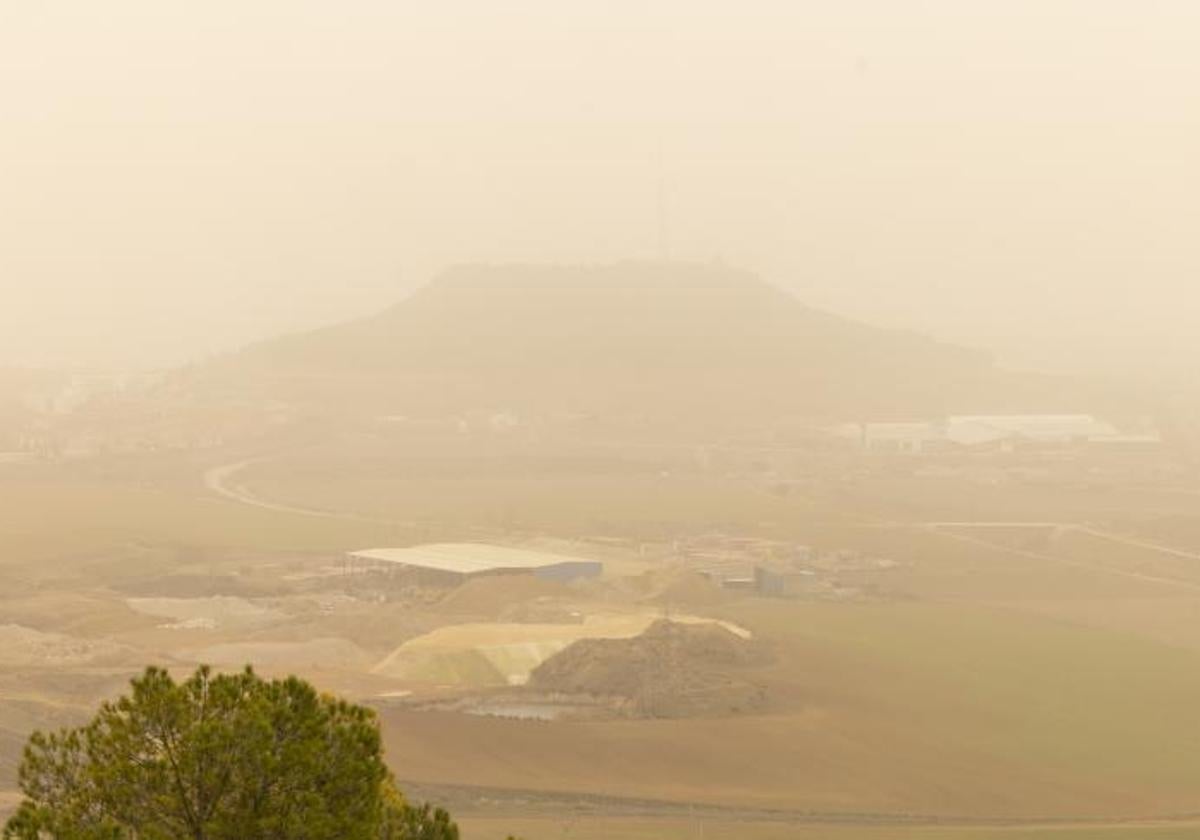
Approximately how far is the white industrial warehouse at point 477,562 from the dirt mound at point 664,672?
1976 centimetres

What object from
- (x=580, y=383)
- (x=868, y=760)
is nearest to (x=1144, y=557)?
(x=868, y=760)

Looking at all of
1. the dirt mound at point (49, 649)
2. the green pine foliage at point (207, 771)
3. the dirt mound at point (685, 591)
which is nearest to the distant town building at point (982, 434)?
the dirt mound at point (685, 591)

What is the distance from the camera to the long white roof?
281 ft

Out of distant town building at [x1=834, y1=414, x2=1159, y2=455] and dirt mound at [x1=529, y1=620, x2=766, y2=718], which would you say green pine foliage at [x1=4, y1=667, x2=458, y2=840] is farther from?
distant town building at [x1=834, y1=414, x2=1159, y2=455]

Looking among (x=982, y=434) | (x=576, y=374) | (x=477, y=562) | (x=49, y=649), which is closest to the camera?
(x=49, y=649)

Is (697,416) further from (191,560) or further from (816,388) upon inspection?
(191,560)

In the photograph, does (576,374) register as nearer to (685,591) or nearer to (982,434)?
(982,434)

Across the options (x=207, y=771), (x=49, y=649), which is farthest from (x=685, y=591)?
(x=207, y=771)

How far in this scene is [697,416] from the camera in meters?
176

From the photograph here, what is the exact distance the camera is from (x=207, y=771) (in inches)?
702

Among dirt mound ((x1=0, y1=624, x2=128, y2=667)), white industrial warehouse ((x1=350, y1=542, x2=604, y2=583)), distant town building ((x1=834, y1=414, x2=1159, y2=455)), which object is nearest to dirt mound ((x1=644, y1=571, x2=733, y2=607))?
Answer: white industrial warehouse ((x1=350, y1=542, x2=604, y2=583))

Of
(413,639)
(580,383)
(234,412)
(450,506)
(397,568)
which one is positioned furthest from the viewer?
(580,383)

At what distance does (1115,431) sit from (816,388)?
103 feet

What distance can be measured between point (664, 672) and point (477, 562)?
28.5m
